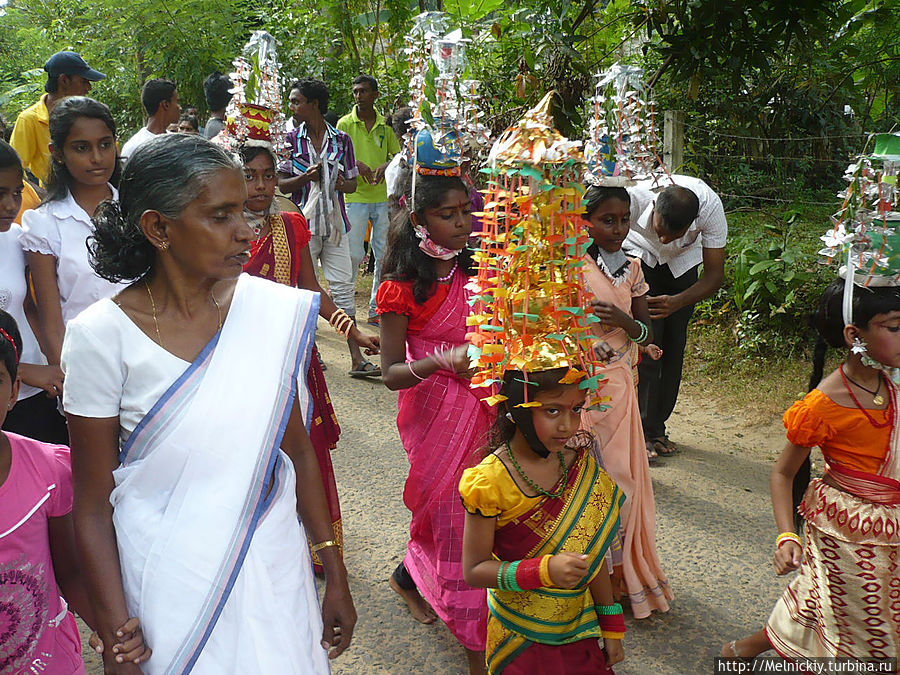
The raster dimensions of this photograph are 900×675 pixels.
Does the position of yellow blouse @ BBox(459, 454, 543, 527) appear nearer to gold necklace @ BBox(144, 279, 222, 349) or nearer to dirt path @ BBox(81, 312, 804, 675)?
gold necklace @ BBox(144, 279, 222, 349)

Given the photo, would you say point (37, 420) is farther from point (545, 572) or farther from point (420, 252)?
point (545, 572)

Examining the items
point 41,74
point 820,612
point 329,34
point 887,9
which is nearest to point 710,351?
point 887,9

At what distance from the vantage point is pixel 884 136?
2.42 meters

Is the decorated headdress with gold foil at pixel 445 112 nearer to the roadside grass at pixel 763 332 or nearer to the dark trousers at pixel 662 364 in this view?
the dark trousers at pixel 662 364

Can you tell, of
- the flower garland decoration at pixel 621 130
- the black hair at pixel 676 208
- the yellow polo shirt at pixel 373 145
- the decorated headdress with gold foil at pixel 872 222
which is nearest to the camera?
the decorated headdress with gold foil at pixel 872 222

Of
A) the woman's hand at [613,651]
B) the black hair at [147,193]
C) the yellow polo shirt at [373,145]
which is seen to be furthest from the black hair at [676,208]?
the yellow polo shirt at [373,145]

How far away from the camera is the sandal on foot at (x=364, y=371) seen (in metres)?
6.57

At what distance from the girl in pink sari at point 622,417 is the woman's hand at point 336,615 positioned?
152cm

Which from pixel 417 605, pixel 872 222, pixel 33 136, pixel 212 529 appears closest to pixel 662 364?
pixel 417 605

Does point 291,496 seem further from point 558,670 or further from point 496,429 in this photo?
point 558,670

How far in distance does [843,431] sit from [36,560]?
7.67 feet

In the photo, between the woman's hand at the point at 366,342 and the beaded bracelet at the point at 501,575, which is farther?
the woman's hand at the point at 366,342

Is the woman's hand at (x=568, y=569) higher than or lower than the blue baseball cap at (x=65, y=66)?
lower

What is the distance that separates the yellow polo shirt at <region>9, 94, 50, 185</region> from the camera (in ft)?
18.8
